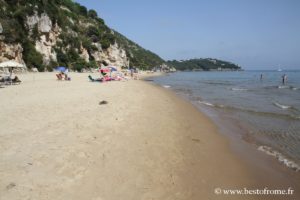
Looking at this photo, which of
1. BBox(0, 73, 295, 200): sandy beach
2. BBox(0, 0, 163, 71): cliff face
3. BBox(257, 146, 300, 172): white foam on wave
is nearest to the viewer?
BBox(0, 73, 295, 200): sandy beach

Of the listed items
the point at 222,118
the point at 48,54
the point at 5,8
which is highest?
the point at 5,8

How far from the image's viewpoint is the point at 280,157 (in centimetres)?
630

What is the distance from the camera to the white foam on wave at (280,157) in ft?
18.7

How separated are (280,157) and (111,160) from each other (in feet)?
13.3

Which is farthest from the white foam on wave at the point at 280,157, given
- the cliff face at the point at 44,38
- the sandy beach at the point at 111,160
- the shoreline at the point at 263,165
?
the cliff face at the point at 44,38

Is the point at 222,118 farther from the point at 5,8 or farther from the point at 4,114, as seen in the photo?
the point at 5,8

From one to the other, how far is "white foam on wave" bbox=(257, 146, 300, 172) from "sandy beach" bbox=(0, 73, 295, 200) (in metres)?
0.92

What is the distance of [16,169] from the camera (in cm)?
453

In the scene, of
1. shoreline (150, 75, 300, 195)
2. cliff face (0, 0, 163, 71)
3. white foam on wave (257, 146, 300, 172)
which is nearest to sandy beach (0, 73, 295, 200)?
shoreline (150, 75, 300, 195)

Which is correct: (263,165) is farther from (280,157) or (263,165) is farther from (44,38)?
(44,38)

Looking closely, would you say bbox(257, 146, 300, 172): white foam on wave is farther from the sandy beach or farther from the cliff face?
the cliff face

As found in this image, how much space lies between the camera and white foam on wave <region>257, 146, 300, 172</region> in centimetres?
570

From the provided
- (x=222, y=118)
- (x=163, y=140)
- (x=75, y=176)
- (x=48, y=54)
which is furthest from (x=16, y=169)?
(x=48, y=54)

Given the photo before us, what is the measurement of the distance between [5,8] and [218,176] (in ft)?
150
